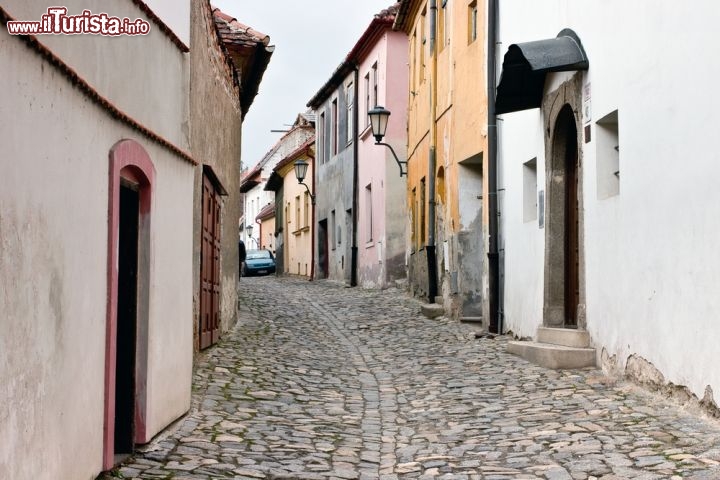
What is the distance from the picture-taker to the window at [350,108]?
28469 mm

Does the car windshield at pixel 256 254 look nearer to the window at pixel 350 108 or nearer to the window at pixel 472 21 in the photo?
the window at pixel 350 108

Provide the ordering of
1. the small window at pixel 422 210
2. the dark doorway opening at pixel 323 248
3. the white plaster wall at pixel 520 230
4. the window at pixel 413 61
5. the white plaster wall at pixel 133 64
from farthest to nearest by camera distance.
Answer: the dark doorway opening at pixel 323 248 → the window at pixel 413 61 → the small window at pixel 422 210 → the white plaster wall at pixel 520 230 → the white plaster wall at pixel 133 64

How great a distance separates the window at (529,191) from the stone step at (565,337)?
1.96m

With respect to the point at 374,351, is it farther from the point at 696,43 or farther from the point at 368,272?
the point at 368,272

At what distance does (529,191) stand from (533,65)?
2.80 m

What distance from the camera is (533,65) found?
10.3 meters

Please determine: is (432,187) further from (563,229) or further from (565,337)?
(565,337)

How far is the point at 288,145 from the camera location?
161 feet

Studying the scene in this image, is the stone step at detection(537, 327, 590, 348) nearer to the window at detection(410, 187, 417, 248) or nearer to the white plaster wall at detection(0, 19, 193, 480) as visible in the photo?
the white plaster wall at detection(0, 19, 193, 480)

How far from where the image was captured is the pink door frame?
595 cm

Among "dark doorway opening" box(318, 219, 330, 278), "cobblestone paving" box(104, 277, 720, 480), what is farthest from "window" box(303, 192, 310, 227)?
"cobblestone paving" box(104, 277, 720, 480)

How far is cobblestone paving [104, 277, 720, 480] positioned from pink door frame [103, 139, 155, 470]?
291mm

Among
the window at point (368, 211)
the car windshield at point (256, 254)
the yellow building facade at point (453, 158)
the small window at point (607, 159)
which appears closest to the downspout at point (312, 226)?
the car windshield at point (256, 254)

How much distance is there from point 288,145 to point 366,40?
23.1 m
